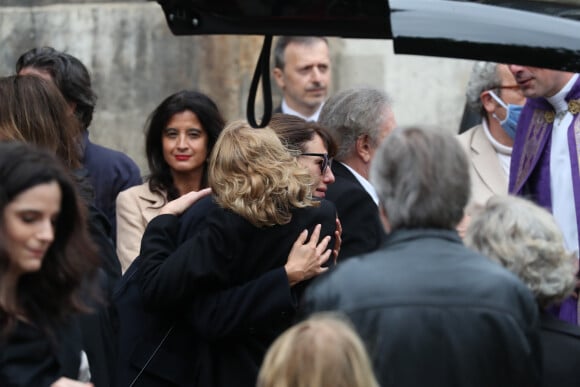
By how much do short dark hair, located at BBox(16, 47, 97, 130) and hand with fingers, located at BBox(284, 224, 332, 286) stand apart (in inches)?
72.5

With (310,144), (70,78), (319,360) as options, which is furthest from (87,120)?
(319,360)

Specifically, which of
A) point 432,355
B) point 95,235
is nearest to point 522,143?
point 95,235

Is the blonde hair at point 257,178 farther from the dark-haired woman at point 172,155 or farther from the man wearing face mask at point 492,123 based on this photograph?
the man wearing face mask at point 492,123

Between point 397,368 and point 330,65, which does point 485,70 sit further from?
point 397,368

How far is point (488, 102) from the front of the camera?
744 cm

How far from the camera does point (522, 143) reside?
6305 millimetres

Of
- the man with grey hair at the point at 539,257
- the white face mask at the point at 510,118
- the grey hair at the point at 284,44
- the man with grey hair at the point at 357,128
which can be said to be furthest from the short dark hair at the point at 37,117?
the grey hair at the point at 284,44

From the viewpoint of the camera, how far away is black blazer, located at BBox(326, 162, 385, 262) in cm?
564

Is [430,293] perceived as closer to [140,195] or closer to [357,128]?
[357,128]

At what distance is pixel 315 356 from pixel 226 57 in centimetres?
609

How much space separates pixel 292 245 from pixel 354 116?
51.5 inches

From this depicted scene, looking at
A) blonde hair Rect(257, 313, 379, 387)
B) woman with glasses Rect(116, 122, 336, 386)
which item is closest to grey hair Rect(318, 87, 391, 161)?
woman with glasses Rect(116, 122, 336, 386)

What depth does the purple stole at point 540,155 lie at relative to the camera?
593 centimetres

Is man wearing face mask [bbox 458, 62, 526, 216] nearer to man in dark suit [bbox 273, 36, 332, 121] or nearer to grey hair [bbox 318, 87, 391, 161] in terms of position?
grey hair [bbox 318, 87, 391, 161]
